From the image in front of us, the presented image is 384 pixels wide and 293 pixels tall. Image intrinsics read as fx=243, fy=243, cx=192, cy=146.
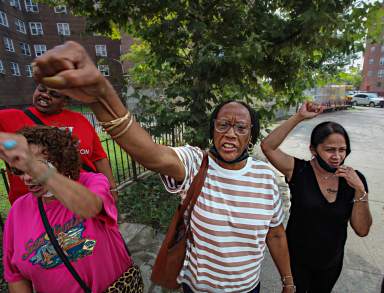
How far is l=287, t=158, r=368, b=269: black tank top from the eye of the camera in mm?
1769

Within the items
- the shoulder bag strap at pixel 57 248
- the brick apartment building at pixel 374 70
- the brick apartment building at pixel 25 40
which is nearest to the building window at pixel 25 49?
the brick apartment building at pixel 25 40

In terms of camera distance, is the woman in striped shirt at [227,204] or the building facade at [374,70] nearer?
the woman in striped shirt at [227,204]

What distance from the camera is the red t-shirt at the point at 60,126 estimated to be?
1.85 meters

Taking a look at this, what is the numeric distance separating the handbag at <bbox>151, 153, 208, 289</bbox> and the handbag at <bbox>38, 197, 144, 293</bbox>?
0.42 ft

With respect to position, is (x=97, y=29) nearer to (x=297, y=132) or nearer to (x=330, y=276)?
(x=330, y=276)

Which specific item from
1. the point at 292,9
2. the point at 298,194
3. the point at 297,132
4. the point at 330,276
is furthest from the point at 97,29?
the point at 297,132

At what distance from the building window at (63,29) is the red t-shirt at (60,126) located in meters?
30.9

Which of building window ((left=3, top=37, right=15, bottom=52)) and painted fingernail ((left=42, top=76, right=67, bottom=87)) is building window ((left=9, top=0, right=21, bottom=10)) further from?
painted fingernail ((left=42, top=76, right=67, bottom=87))

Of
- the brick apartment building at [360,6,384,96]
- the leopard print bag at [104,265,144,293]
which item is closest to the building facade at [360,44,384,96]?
the brick apartment building at [360,6,384,96]

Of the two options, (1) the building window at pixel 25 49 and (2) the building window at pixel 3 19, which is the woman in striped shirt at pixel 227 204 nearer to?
(2) the building window at pixel 3 19

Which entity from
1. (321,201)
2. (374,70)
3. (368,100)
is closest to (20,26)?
(321,201)

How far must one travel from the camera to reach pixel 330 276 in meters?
1.98

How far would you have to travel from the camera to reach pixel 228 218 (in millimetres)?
1342

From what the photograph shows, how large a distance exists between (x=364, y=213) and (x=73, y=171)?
1956 millimetres
